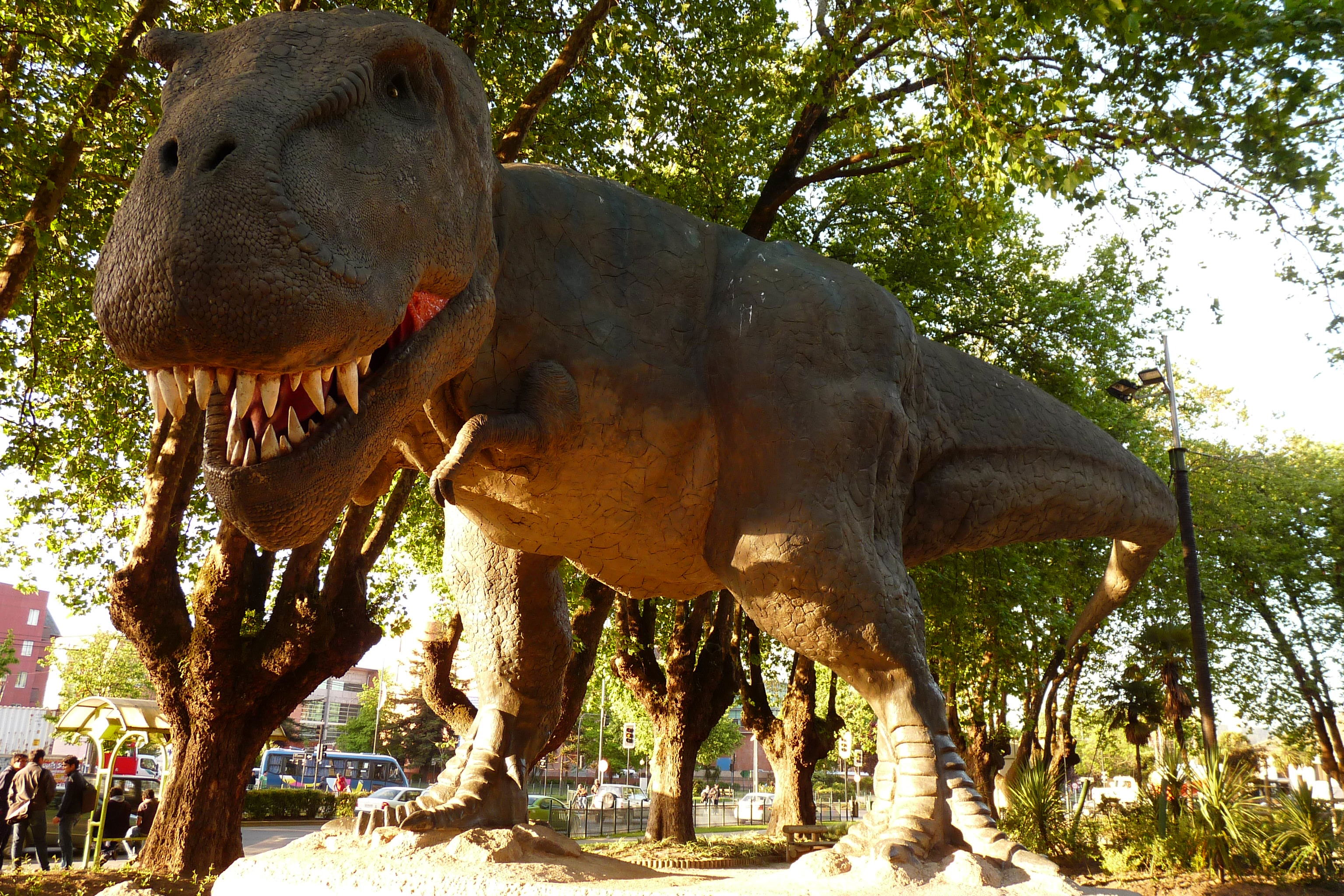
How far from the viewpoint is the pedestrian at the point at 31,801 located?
392 inches

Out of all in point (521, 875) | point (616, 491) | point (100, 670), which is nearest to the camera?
point (521, 875)

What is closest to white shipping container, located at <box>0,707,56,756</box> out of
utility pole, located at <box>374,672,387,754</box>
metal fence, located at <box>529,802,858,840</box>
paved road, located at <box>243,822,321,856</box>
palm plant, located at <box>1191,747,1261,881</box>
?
utility pole, located at <box>374,672,387,754</box>

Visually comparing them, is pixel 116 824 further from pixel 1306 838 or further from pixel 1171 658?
pixel 1171 658

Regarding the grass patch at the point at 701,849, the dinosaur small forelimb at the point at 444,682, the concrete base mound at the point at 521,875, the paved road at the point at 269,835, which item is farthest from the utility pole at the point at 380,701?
the concrete base mound at the point at 521,875

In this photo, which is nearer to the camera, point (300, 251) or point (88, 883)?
point (300, 251)

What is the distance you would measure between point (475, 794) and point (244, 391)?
173 cm

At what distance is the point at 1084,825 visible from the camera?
12.5m

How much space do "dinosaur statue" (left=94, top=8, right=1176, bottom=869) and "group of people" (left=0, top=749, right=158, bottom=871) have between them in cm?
785

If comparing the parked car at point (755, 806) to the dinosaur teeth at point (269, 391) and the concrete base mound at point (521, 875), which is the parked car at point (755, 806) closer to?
the concrete base mound at point (521, 875)

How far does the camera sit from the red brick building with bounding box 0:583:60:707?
5538cm

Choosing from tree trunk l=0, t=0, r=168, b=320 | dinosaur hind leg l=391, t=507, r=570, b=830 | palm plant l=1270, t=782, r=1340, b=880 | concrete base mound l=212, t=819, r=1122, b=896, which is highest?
tree trunk l=0, t=0, r=168, b=320

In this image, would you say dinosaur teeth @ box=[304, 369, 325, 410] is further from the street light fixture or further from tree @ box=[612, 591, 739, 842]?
the street light fixture

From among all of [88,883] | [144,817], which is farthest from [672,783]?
[144,817]

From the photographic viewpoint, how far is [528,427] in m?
2.66
